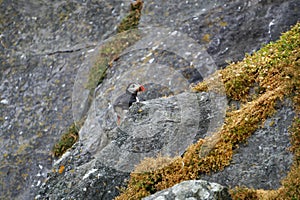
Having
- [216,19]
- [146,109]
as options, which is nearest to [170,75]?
[216,19]

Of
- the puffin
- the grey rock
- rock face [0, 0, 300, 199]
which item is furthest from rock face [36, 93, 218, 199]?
the grey rock

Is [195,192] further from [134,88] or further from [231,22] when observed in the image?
[231,22]

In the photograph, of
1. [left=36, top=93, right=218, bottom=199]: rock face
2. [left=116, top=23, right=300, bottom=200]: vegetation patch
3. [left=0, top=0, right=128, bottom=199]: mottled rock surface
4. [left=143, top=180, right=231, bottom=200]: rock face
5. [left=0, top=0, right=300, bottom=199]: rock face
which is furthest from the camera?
[left=0, top=0, right=128, bottom=199]: mottled rock surface

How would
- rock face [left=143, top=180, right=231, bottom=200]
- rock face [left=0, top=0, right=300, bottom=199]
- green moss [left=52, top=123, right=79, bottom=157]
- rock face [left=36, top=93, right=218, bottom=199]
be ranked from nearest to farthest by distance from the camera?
1. rock face [left=143, top=180, right=231, bottom=200]
2. rock face [left=36, top=93, right=218, bottom=199]
3. rock face [left=0, top=0, right=300, bottom=199]
4. green moss [left=52, top=123, right=79, bottom=157]

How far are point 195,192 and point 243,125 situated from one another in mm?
1849

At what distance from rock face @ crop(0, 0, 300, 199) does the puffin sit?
→ 323 millimetres

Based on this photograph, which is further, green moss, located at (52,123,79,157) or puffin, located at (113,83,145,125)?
green moss, located at (52,123,79,157)

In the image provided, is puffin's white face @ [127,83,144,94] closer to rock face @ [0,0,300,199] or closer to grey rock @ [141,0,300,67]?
rock face @ [0,0,300,199]

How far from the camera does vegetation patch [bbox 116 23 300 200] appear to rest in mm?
7191

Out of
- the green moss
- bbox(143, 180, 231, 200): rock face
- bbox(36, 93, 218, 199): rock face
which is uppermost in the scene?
bbox(143, 180, 231, 200): rock face

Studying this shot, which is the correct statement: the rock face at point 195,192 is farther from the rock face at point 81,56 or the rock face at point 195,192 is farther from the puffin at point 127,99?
the puffin at point 127,99

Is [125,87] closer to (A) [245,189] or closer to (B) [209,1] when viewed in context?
(B) [209,1]

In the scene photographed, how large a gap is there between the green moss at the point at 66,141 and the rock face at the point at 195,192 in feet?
20.4

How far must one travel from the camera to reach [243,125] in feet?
24.3
